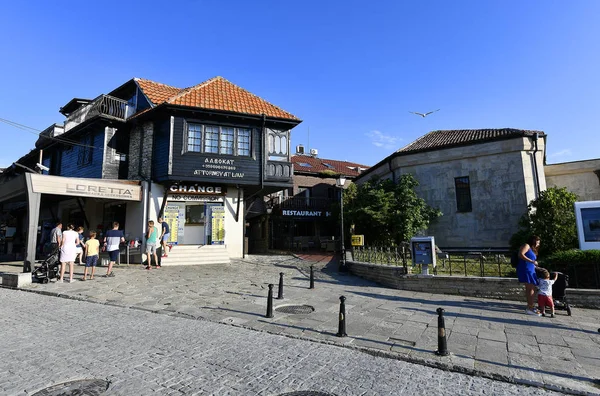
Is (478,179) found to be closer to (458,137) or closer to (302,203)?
(458,137)

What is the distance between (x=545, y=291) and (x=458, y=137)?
52.2 feet

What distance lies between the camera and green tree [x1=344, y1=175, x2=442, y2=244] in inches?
727

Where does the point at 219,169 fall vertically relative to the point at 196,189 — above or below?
above

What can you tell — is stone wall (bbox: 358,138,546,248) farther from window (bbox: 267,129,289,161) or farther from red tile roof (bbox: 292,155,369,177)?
red tile roof (bbox: 292,155,369,177)

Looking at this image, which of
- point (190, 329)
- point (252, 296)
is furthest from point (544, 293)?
point (190, 329)

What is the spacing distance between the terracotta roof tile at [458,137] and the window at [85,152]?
19320mm

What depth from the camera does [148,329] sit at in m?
6.11

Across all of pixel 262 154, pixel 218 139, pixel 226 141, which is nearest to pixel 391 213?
pixel 262 154

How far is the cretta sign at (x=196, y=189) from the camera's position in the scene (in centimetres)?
1638

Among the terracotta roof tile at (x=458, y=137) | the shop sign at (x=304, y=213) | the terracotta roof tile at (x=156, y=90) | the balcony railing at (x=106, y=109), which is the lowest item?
the shop sign at (x=304, y=213)

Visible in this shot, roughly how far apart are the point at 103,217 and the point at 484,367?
20.2 meters

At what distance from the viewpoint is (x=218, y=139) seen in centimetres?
1670

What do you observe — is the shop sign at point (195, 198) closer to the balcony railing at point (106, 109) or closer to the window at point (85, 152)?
the balcony railing at point (106, 109)

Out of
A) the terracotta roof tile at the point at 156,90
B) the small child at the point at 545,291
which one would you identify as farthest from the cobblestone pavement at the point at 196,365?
the terracotta roof tile at the point at 156,90
